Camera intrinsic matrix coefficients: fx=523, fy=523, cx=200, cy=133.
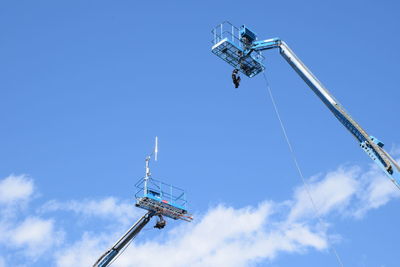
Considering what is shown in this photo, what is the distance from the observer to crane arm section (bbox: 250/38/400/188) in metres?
25.8

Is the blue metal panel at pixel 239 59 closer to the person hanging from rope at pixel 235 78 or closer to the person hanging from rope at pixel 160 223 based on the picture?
the person hanging from rope at pixel 235 78

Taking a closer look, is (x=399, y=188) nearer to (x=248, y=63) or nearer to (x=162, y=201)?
(x=248, y=63)

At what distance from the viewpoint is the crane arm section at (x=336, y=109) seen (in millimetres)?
25766

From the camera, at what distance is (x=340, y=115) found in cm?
2820

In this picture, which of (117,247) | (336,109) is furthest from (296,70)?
(117,247)

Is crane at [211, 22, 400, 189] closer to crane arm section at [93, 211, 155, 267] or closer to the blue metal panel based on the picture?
the blue metal panel

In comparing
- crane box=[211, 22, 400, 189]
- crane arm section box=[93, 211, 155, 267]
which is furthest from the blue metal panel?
crane arm section box=[93, 211, 155, 267]

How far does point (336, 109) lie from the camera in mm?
28219

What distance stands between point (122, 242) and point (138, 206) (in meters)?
4.85

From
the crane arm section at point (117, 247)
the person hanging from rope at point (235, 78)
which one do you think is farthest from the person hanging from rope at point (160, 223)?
the person hanging from rope at point (235, 78)

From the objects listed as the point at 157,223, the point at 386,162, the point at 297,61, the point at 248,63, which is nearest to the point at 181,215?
the point at 157,223

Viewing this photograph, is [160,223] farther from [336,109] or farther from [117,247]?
[336,109]

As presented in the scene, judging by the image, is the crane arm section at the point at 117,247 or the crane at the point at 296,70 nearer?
the crane at the point at 296,70

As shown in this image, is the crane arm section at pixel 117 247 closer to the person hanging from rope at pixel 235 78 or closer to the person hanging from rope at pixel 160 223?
the person hanging from rope at pixel 160 223
